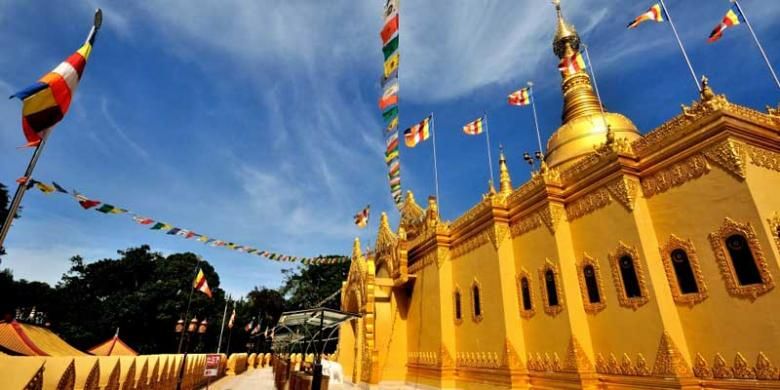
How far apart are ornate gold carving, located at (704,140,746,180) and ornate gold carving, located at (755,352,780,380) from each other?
336cm

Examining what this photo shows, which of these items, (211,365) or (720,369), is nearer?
(720,369)

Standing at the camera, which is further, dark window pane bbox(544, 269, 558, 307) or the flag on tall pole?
dark window pane bbox(544, 269, 558, 307)

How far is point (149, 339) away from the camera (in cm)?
4394

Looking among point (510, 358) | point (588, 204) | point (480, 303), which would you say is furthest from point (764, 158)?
point (480, 303)

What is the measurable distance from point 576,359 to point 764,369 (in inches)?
143

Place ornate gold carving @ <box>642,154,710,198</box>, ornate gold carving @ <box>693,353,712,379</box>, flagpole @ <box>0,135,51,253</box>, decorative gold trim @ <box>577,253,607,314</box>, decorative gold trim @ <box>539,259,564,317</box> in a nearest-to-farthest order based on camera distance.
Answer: flagpole @ <box>0,135,51,253</box> → ornate gold carving @ <box>693,353,712,379</box> → ornate gold carving @ <box>642,154,710,198</box> → decorative gold trim @ <box>577,253,607,314</box> → decorative gold trim @ <box>539,259,564,317</box>

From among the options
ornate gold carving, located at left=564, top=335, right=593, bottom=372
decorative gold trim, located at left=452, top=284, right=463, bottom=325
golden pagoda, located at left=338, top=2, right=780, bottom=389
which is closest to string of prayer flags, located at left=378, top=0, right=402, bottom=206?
golden pagoda, located at left=338, top=2, right=780, bottom=389

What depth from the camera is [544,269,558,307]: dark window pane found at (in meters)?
10.9

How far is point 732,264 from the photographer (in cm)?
756

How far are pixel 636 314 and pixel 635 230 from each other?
195cm

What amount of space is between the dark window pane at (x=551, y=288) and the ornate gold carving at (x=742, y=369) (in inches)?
160

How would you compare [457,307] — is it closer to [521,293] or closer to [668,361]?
[521,293]

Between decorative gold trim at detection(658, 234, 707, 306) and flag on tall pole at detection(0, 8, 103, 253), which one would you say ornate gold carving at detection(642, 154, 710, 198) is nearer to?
decorative gold trim at detection(658, 234, 707, 306)

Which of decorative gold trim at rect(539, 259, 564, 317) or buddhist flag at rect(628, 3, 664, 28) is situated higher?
buddhist flag at rect(628, 3, 664, 28)
